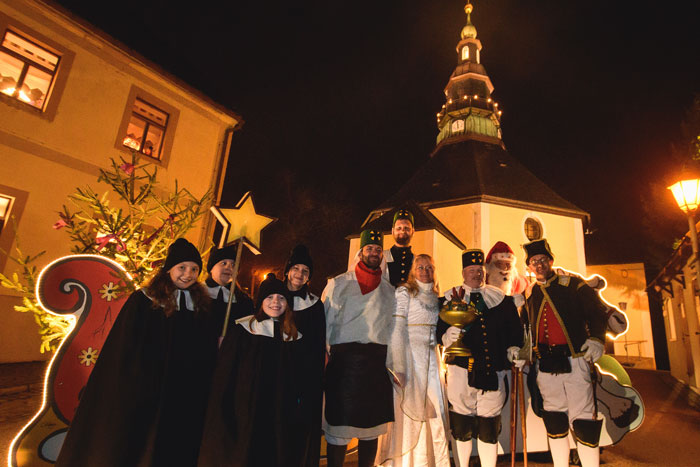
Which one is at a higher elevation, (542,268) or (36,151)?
(36,151)

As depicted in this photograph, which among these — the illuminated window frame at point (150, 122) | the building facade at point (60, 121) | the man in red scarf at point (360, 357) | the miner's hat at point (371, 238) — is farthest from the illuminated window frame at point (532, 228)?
the man in red scarf at point (360, 357)

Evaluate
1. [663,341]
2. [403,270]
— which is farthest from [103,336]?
[663,341]

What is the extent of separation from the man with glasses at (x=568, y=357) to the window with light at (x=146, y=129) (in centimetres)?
1047

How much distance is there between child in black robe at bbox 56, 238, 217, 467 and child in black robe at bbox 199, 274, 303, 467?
221mm

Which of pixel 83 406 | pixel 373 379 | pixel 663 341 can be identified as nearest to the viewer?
pixel 83 406

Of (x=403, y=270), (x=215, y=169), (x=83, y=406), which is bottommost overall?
(x=83, y=406)

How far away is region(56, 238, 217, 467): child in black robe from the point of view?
2.41 m

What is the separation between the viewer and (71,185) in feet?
29.9

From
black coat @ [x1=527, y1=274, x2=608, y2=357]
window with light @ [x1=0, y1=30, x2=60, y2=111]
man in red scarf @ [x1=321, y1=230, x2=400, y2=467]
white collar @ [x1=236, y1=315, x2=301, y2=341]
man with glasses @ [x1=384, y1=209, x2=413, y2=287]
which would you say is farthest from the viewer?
window with light @ [x1=0, y1=30, x2=60, y2=111]

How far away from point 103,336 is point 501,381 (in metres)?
3.65

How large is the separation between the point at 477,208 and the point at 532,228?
307cm

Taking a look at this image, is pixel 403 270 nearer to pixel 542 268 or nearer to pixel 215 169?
pixel 542 268

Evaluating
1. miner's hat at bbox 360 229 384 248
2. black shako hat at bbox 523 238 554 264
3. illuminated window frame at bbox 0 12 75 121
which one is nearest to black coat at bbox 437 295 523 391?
black shako hat at bbox 523 238 554 264

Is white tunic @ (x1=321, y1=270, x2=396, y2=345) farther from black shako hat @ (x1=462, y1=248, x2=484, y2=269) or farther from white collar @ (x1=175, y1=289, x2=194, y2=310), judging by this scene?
white collar @ (x1=175, y1=289, x2=194, y2=310)
